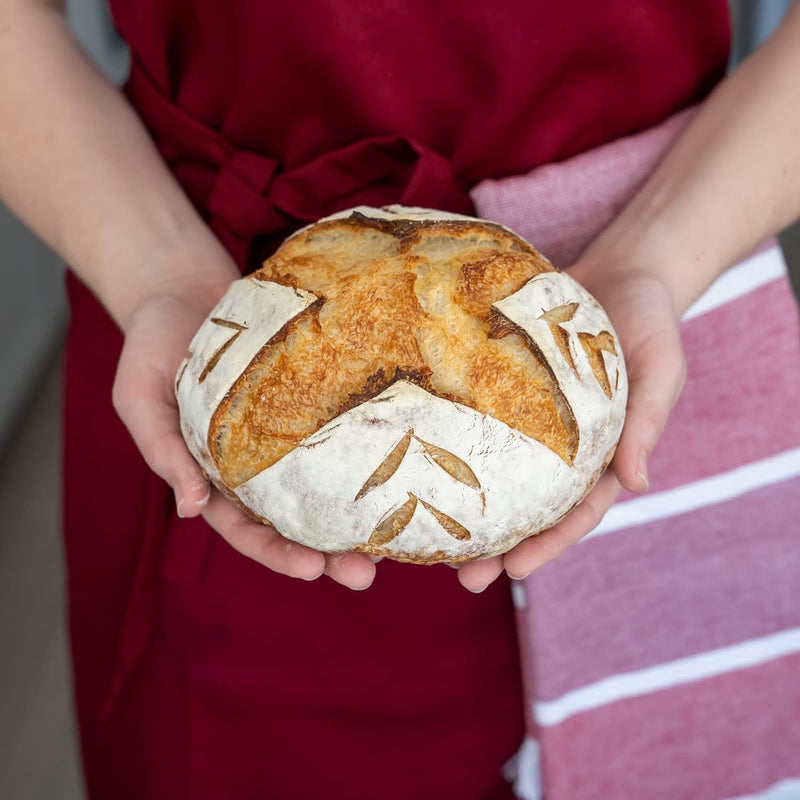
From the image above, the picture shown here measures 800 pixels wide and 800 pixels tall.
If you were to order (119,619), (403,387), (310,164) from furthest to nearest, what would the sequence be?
(119,619), (310,164), (403,387)

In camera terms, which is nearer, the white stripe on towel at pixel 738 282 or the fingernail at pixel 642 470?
the fingernail at pixel 642 470

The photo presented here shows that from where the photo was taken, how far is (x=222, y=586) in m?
1.00

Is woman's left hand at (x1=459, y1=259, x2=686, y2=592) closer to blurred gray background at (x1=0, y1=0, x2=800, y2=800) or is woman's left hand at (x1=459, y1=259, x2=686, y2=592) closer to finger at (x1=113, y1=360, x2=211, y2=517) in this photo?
finger at (x1=113, y1=360, x2=211, y2=517)

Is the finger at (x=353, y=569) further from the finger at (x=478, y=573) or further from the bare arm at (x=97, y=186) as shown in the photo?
the bare arm at (x=97, y=186)

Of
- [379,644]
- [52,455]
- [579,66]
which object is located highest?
[579,66]

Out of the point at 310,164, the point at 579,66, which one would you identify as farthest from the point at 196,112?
the point at 579,66

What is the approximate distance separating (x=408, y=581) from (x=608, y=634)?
Result: 0.86 feet

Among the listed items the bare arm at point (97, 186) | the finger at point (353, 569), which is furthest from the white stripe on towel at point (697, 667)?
the bare arm at point (97, 186)

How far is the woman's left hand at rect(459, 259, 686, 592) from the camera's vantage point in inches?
30.0

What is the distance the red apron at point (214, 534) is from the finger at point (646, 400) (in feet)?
0.95

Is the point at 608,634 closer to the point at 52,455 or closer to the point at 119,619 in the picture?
the point at 119,619

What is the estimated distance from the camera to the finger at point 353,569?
741 millimetres

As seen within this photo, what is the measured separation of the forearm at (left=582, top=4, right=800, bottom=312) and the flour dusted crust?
18 centimetres

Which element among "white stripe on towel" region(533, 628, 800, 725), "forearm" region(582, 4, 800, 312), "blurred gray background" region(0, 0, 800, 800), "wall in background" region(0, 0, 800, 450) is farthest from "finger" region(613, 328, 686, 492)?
"wall in background" region(0, 0, 800, 450)
